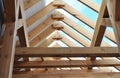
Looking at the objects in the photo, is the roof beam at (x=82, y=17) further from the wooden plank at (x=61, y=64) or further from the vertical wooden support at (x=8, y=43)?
the vertical wooden support at (x=8, y=43)

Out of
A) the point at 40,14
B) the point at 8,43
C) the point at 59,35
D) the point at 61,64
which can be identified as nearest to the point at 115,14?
the point at 8,43

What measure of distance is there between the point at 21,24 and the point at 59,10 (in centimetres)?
164

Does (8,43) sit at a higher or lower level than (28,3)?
lower

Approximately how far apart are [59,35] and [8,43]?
128 inches

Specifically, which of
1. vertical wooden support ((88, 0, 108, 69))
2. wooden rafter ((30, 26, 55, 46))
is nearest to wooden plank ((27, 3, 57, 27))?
wooden rafter ((30, 26, 55, 46))

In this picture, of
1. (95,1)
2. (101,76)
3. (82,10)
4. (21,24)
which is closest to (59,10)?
(82,10)

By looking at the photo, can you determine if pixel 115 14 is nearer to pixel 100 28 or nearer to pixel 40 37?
pixel 100 28

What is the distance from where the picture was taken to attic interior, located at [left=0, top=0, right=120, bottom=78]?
89.9 inches

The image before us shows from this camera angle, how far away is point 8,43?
2170 mm

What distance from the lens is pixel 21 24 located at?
2.76 meters

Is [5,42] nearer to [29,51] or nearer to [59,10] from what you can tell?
[29,51]

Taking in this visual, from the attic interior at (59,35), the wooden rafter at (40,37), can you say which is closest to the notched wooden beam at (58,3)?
the attic interior at (59,35)

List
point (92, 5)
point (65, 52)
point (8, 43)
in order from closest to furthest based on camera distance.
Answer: point (8, 43), point (65, 52), point (92, 5)

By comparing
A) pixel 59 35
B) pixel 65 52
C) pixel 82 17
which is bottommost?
pixel 59 35
